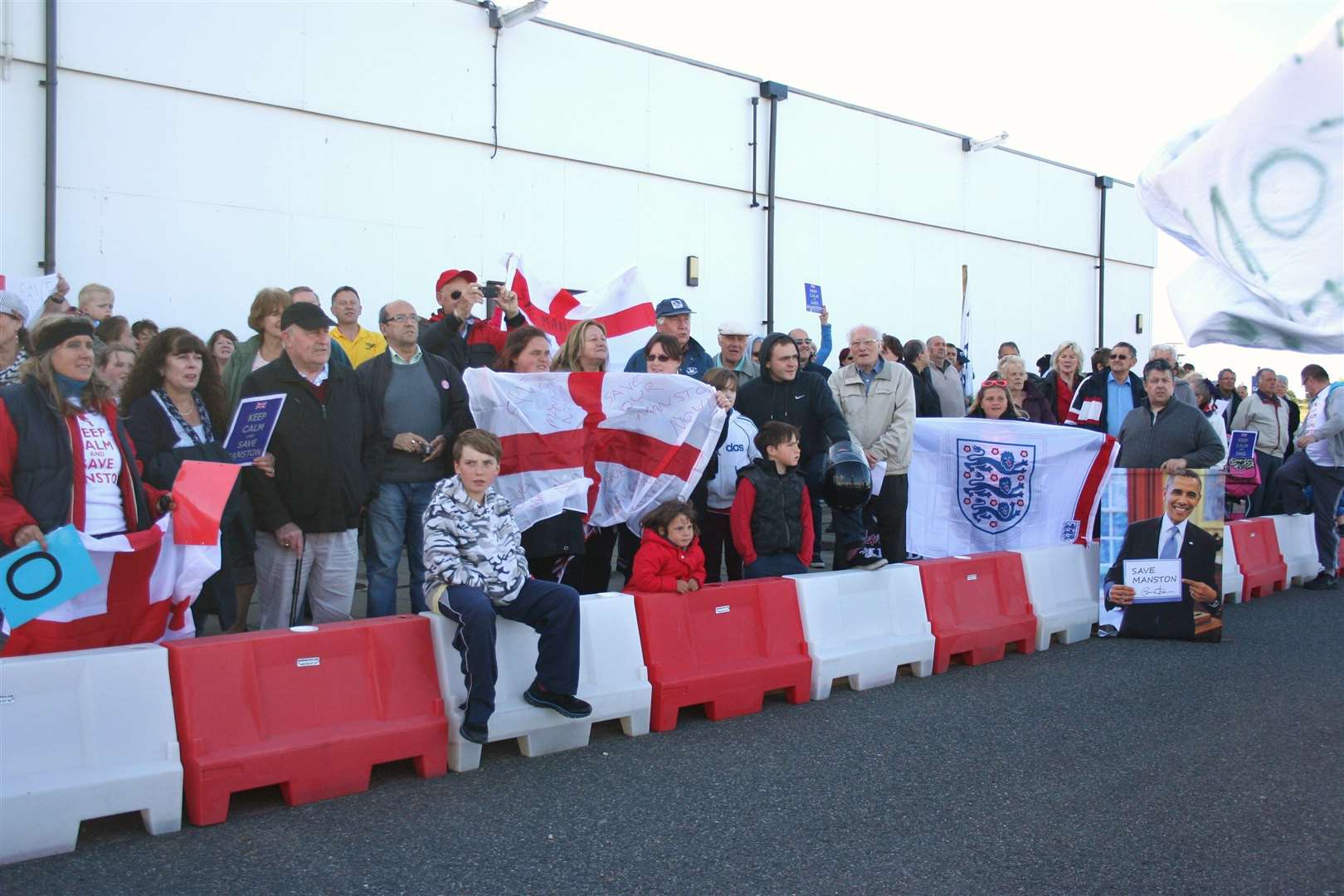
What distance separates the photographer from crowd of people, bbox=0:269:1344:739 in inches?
194

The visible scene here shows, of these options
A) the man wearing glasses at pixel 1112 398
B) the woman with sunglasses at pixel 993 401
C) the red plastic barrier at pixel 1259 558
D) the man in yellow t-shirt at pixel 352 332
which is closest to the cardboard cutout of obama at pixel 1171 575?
the woman with sunglasses at pixel 993 401

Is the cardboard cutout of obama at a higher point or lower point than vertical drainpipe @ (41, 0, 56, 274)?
lower

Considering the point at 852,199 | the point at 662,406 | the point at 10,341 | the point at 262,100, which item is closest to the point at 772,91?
the point at 852,199

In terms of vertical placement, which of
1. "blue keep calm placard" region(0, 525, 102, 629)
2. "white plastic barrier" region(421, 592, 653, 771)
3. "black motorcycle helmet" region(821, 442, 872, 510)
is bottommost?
"white plastic barrier" region(421, 592, 653, 771)

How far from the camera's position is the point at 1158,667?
7.17m

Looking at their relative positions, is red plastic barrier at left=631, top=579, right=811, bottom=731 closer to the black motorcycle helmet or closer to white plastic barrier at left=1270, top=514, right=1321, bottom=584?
the black motorcycle helmet

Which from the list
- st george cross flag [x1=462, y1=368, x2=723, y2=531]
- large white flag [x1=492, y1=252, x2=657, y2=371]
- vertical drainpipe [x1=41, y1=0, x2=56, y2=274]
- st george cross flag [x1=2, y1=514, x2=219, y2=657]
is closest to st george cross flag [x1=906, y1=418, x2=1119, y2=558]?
large white flag [x1=492, y1=252, x2=657, y2=371]

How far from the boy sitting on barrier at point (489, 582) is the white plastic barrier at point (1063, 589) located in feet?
12.3

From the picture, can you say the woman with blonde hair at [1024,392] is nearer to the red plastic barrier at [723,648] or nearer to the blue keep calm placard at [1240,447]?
the blue keep calm placard at [1240,447]

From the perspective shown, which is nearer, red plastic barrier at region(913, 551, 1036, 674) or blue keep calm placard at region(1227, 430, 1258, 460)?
red plastic barrier at region(913, 551, 1036, 674)

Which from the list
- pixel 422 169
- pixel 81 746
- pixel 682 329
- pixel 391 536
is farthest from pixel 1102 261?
pixel 81 746

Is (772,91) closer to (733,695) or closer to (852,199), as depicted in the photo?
(852,199)

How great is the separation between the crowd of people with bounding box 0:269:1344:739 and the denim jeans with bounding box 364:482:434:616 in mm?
13

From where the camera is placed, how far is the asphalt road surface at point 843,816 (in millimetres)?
3861
